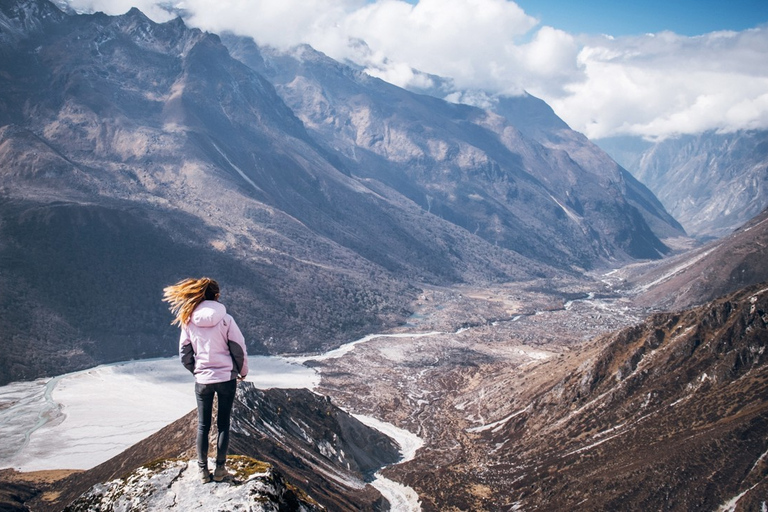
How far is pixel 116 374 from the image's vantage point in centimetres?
15162

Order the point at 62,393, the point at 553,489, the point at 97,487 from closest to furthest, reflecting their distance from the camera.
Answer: the point at 97,487, the point at 553,489, the point at 62,393

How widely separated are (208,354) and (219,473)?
2.94 meters

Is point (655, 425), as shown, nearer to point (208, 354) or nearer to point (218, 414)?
point (218, 414)

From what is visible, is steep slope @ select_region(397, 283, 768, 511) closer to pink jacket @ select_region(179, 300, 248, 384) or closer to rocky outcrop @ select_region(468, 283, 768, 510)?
rocky outcrop @ select_region(468, 283, 768, 510)

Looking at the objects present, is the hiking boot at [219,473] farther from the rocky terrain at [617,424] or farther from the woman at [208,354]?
A: the rocky terrain at [617,424]

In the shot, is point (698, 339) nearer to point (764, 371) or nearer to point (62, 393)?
point (764, 371)

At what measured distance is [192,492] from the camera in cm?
1457

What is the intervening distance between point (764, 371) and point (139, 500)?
90378 mm

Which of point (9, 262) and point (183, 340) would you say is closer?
point (183, 340)

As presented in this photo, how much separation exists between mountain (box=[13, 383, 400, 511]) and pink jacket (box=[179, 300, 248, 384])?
32.0m

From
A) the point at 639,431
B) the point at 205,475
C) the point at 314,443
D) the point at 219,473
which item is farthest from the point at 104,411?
the point at 219,473

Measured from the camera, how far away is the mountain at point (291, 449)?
2635 inches

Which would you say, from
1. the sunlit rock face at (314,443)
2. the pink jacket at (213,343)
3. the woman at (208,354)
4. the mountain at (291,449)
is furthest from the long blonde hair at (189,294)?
the sunlit rock face at (314,443)

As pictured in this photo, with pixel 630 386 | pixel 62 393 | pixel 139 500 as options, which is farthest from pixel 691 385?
pixel 62 393
